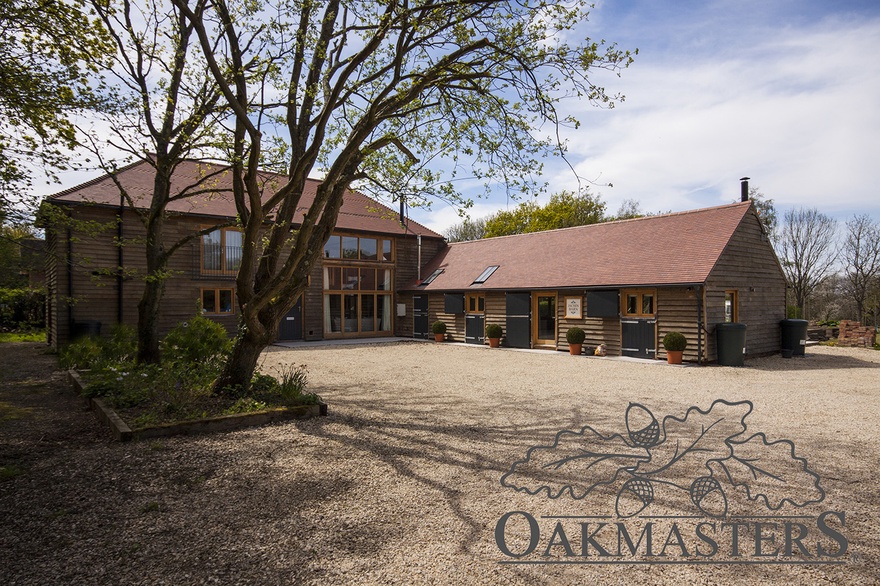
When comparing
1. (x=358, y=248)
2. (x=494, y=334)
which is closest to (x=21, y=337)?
(x=358, y=248)

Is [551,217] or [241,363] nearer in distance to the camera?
[241,363]

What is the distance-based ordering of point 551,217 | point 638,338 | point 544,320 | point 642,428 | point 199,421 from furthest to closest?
point 551,217
point 544,320
point 638,338
point 642,428
point 199,421

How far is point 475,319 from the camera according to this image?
20109 millimetres

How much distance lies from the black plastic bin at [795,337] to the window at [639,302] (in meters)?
4.83

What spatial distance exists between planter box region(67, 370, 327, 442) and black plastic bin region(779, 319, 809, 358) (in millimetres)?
15211

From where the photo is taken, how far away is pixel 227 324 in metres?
18.9

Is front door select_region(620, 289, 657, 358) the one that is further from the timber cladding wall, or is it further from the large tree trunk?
the large tree trunk

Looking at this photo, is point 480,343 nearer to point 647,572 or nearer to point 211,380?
point 211,380

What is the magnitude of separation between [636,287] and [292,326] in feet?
44.0

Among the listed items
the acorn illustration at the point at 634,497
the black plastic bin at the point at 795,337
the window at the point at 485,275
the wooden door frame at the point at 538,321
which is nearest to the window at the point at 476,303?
the window at the point at 485,275

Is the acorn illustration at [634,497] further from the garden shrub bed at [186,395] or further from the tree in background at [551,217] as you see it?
the tree in background at [551,217]

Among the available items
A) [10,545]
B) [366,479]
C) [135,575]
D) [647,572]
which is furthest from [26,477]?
[647,572]

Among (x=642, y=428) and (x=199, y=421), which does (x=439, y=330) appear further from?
(x=199, y=421)

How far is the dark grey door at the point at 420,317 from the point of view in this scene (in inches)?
881
